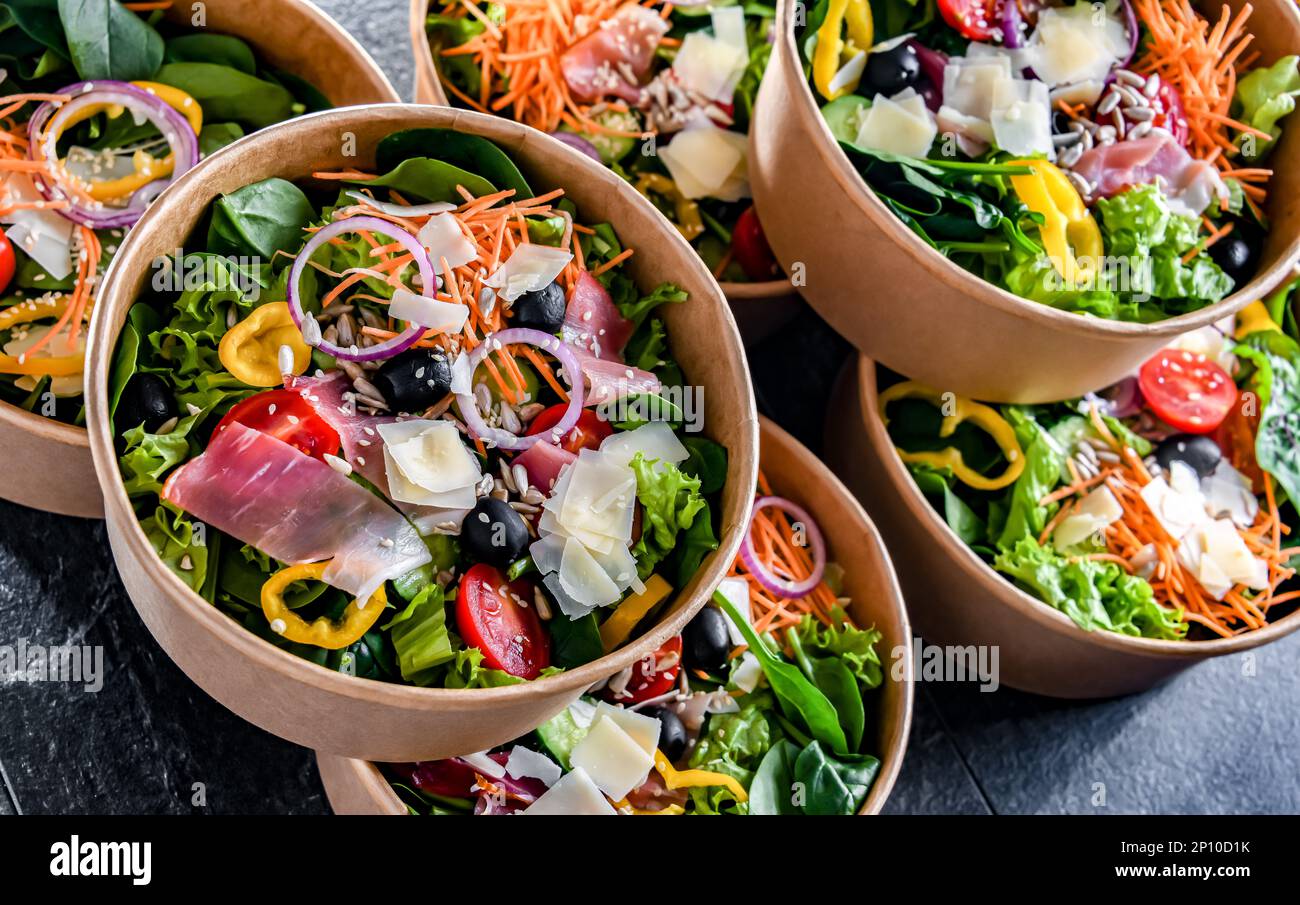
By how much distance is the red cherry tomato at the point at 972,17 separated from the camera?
250 centimetres

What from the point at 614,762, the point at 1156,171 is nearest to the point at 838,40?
the point at 1156,171

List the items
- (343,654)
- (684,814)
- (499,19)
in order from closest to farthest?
(343,654)
(684,814)
(499,19)

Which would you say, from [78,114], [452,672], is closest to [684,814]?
[452,672]

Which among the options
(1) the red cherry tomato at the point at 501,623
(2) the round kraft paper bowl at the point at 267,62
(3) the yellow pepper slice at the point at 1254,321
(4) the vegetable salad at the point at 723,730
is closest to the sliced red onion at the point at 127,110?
(2) the round kraft paper bowl at the point at 267,62

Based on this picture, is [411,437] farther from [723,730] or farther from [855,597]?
[855,597]

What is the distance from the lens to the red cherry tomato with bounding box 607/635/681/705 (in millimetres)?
2205

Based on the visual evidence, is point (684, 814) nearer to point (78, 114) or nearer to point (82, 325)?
point (82, 325)

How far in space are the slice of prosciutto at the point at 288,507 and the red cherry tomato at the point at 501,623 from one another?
101 millimetres

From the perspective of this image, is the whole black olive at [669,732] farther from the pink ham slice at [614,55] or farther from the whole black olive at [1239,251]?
the whole black olive at [1239,251]

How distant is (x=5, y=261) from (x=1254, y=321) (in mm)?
2495

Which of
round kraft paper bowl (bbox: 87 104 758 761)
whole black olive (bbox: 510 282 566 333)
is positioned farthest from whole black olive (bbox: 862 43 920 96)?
whole black olive (bbox: 510 282 566 333)

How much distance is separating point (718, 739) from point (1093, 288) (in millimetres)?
1094

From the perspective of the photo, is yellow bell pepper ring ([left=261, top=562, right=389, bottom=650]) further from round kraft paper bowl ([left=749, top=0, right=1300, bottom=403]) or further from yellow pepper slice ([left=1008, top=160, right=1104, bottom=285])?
yellow pepper slice ([left=1008, top=160, right=1104, bottom=285])

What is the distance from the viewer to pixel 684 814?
2.14 metres
